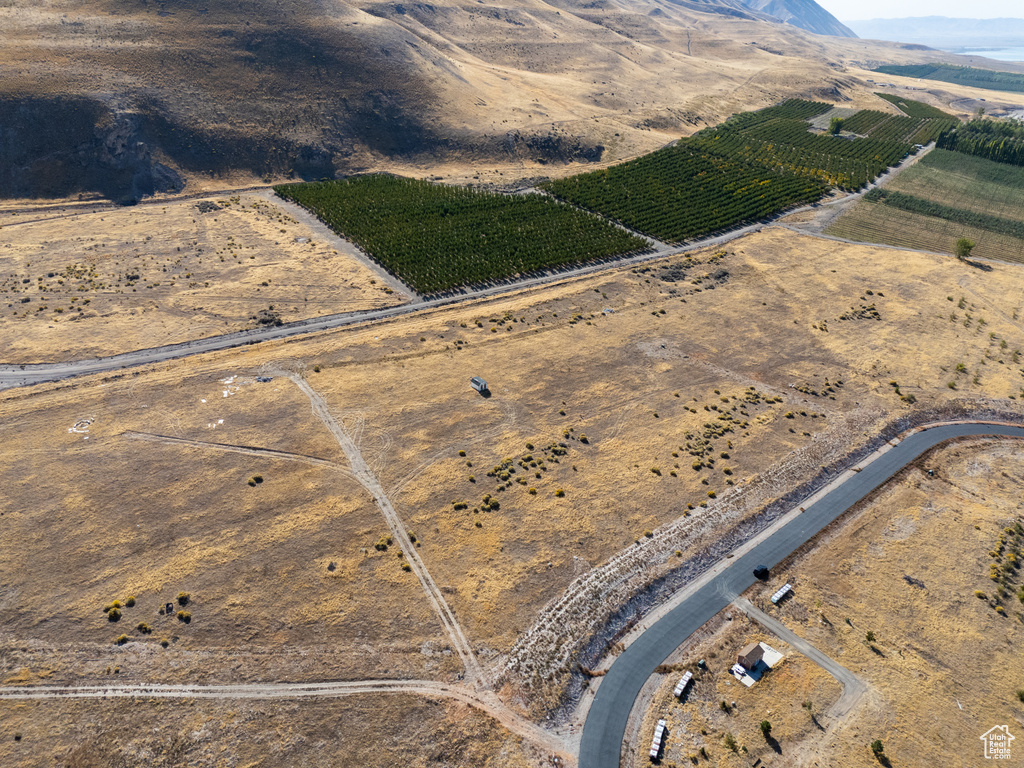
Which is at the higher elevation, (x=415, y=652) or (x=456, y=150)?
(x=456, y=150)

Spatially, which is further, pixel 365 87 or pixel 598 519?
pixel 365 87

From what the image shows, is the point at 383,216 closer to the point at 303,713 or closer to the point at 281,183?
the point at 281,183

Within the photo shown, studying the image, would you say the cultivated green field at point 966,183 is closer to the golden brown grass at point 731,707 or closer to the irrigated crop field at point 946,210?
the irrigated crop field at point 946,210

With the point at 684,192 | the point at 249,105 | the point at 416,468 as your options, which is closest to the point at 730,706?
the point at 416,468

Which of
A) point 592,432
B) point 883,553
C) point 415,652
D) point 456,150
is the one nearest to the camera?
point 415,652

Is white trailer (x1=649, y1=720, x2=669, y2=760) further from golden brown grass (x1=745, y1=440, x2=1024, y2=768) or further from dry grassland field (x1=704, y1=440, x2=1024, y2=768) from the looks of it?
golden brown grass (x1=745, y1=440, x2=1024, y2=768)

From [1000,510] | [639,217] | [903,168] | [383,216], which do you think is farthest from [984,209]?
[383,216]

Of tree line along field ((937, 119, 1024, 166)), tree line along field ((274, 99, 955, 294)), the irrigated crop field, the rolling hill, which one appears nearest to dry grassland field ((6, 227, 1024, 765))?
tree line along field ((274, 99, 955, 294))
